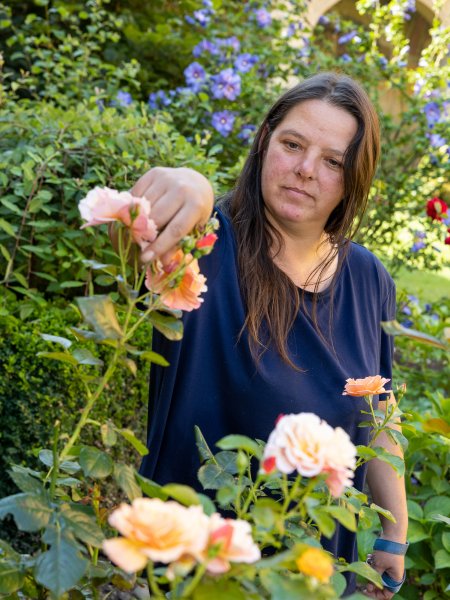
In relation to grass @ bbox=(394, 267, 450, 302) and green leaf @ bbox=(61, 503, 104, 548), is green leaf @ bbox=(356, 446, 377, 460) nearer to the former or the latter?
green leaf @ bbox=(61, 503, 104, 548)

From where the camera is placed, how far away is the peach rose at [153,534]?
62 centimetres

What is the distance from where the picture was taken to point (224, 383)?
5.05ft

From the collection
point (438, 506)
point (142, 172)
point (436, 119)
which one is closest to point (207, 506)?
point (438, 506)

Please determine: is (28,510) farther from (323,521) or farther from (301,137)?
(301,137)

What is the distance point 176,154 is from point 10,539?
1.56 meters

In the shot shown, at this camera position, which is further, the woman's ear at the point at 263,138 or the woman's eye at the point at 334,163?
the woman's ear at the point at 263,138

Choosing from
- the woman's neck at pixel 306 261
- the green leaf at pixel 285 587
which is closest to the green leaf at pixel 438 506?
the woman's neck at pixel 306 261

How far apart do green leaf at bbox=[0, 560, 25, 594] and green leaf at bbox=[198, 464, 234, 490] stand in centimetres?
24

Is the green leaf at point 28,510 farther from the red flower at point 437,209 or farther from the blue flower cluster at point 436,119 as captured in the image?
the blue flower cluster at point 436,119

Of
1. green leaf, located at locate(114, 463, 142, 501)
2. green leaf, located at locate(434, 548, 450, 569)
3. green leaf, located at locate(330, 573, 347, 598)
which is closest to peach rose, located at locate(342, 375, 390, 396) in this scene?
green leaf, located at locate(330, 573, 347, 598)

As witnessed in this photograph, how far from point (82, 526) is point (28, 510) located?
64 mm

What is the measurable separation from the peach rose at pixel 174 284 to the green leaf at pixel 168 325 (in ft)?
0.09

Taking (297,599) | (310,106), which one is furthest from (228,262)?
(297,599)

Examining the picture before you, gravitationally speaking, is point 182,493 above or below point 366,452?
above
